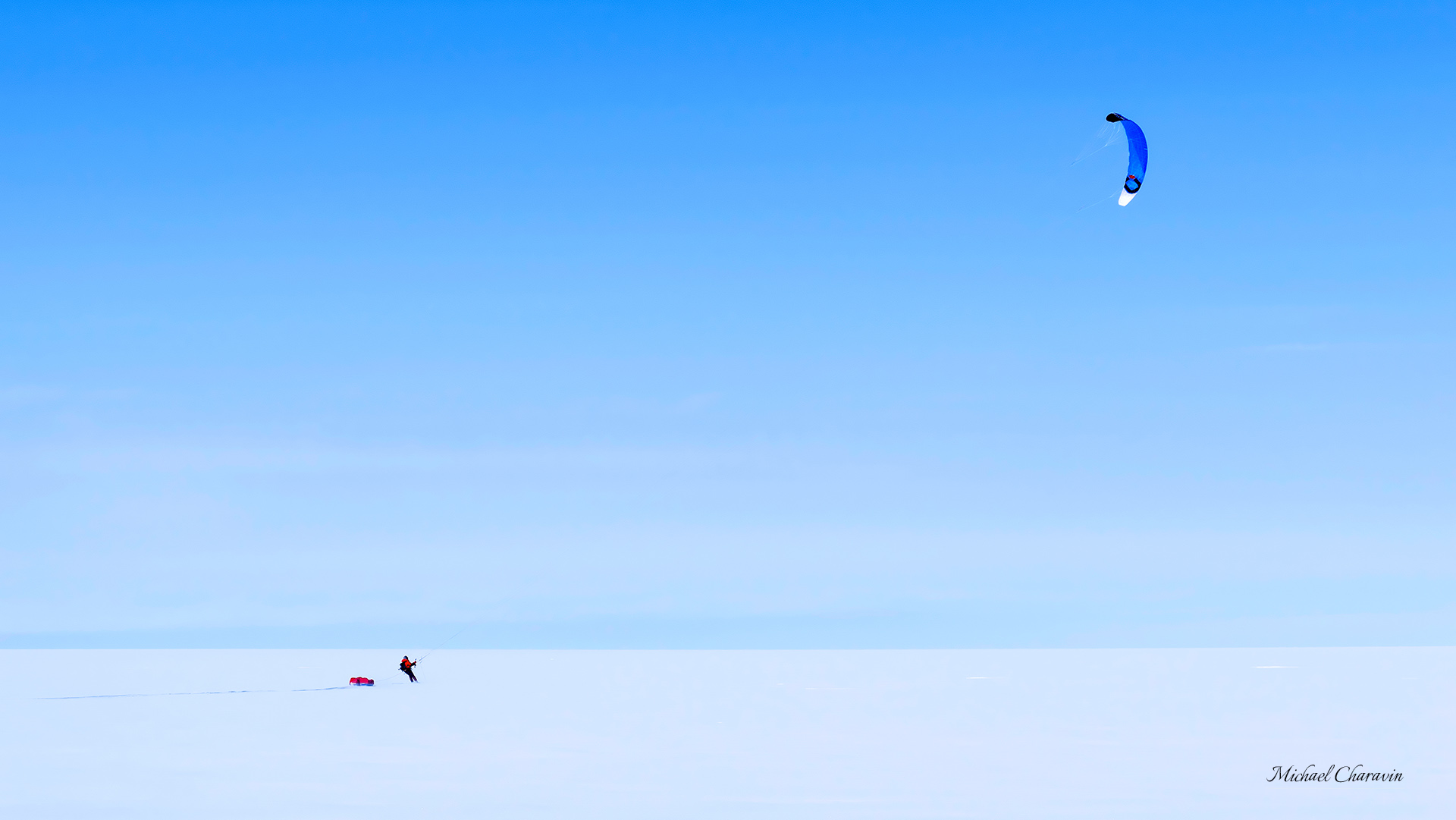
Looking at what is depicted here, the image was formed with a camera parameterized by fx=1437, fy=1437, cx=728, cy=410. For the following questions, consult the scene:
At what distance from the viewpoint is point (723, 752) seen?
34.6 m

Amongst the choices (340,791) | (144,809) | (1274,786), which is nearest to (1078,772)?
(1274,786)

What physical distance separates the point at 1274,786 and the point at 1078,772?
3.92 meters

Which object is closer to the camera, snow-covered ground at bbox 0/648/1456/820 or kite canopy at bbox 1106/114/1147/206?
snow-covered ground at bbox 0/648/1456/820

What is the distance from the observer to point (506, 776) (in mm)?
29953

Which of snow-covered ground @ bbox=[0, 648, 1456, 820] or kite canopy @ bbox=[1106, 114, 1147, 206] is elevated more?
kite canopy @ bbox=[1106, 114, 1147, 206]

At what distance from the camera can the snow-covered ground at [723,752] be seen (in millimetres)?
26047

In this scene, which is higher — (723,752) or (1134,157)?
(1134,157)

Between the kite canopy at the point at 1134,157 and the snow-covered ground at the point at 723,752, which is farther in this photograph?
the kite canopy at the point at 1134,157

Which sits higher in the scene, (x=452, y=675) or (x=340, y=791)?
(x=452, y=675)

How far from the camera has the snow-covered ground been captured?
85.5 ft

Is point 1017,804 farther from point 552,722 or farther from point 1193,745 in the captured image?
point 552,722

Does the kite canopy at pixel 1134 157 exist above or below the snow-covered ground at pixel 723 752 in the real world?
above

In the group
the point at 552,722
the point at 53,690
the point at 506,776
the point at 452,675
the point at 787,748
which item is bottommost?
the point at 506,776

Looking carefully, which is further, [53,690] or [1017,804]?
[53,690]
